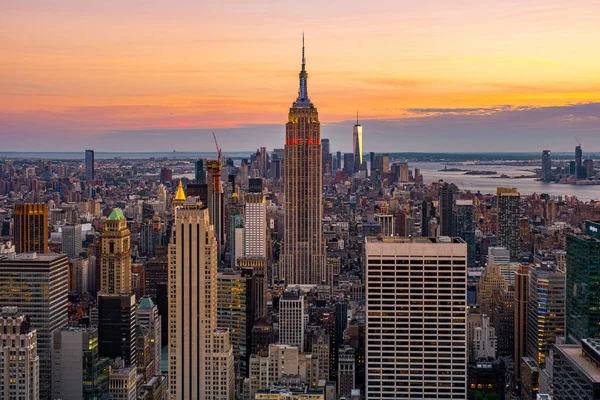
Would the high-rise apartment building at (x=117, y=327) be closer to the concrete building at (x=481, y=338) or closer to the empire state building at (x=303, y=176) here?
the concrete building at (x=481, y=338)

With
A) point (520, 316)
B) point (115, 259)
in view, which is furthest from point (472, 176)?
point (115, 259)

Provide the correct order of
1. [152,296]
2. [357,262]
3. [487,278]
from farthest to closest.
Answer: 1. [357,262]
2. [487,278]
3. [152,296]

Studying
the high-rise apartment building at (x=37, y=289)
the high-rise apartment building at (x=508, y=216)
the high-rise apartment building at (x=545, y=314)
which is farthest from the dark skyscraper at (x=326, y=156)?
the high-rise apartment building at (x=37, y=289)

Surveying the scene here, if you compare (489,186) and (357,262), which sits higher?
(489,186)

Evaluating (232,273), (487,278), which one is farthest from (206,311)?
(487,278)

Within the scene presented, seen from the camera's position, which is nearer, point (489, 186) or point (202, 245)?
point (202, 245)

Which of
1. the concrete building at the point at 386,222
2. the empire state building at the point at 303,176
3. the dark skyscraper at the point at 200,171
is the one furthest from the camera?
the dark skyscraper at the point at 200,171

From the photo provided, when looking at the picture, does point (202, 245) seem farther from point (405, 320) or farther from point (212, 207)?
point (212, 207)

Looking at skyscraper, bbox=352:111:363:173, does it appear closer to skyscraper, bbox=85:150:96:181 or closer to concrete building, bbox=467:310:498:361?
skyscraper, bbox=85:150:96:181

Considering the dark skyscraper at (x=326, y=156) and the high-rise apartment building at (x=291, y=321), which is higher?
the dark skyscraper at (x=326, y=156)
